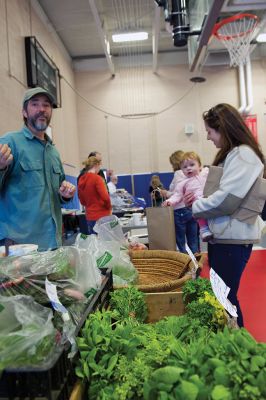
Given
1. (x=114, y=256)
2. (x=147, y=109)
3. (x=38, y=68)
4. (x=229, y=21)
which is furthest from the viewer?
(x=147, y=109)

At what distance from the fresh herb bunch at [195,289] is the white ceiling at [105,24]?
4.51 metres

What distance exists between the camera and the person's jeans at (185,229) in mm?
4344

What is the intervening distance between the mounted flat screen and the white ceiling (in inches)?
41.0

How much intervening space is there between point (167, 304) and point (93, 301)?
0.37 meters

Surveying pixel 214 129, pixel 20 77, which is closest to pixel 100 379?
pixel 214 129

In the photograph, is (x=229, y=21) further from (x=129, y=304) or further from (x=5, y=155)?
(x=129, y=304)

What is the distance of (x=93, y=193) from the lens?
4660 millimetres

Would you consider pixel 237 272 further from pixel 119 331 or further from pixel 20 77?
pixel 20 77

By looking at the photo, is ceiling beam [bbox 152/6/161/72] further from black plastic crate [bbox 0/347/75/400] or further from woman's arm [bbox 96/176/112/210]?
black plastic crate [bbox 0/347/75/400]

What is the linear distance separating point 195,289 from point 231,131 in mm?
→ 998

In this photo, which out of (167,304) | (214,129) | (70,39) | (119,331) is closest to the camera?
(119,331)

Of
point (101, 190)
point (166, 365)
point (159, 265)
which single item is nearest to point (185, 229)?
point (101, 190)

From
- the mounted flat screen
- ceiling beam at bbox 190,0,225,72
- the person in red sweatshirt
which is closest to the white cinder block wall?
the mounted flat screen

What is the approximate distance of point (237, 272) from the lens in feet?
5.97
